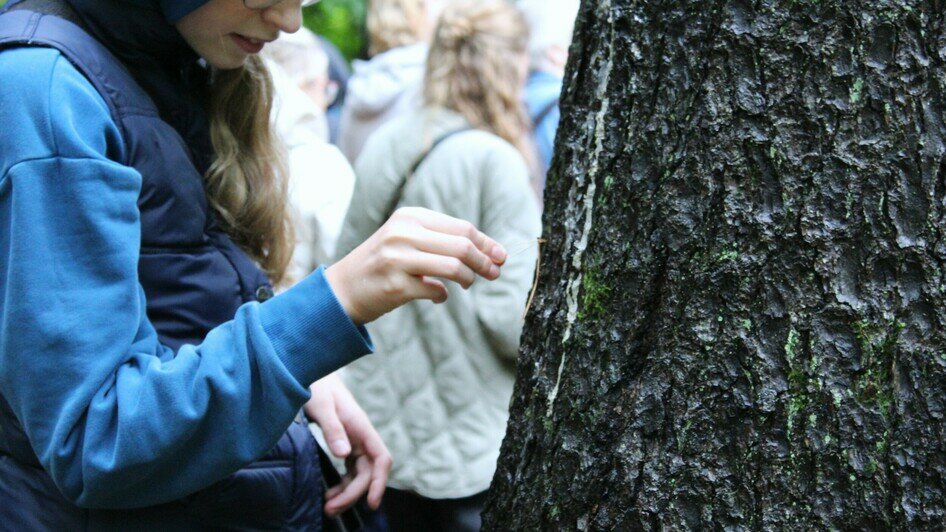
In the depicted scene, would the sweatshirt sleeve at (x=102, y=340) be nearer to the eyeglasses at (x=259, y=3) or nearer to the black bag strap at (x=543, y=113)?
the eyeglasses at (x=259, y=3)

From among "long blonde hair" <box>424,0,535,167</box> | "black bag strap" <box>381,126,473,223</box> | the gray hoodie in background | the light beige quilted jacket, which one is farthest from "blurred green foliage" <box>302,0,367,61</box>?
the light beige quilted jacket

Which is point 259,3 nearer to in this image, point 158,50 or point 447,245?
point 158,50

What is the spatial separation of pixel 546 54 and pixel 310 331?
3767mm

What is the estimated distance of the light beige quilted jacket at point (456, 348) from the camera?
3080 millimetres

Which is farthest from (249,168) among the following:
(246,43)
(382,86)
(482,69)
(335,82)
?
(335,82)

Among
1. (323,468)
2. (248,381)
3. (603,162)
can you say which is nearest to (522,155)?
(323,468)

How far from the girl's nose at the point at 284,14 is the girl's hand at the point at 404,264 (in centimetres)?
35

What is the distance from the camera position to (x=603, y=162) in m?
1.45

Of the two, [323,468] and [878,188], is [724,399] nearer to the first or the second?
[878,188]

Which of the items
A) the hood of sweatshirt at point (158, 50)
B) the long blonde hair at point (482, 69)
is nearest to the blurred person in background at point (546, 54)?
the long blonde hair at point (482, 69)

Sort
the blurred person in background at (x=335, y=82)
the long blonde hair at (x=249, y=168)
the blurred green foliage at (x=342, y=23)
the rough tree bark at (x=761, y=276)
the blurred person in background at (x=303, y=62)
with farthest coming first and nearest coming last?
the blurred green foliage at (x=342, y=23) < the blurred person in background at (x=335, y=82) < the blurred person in background at (x=303, y=62) < the long blonde hair at (x=249, y=168) < the rough tree bark at (x=761, y=276)

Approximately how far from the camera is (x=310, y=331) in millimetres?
1355

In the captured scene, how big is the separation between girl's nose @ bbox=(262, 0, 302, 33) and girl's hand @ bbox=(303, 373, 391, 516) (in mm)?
644

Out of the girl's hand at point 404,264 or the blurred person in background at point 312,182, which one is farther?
the blurred person in background at point 312,182
